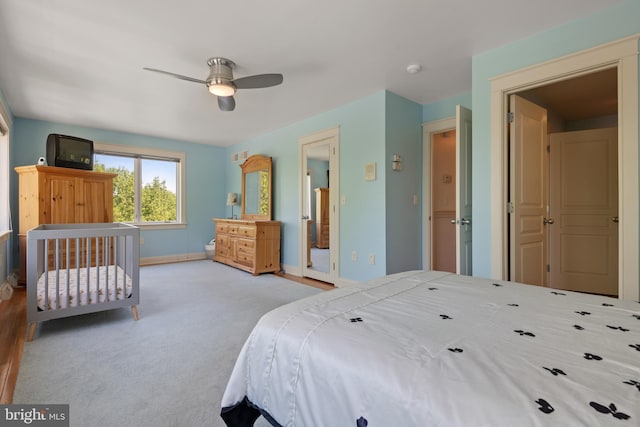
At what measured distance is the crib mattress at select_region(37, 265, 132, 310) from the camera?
2404 mm

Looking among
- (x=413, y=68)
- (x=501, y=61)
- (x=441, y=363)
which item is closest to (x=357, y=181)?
(x=413, y=68)

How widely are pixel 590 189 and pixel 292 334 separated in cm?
438

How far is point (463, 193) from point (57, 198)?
478 cm

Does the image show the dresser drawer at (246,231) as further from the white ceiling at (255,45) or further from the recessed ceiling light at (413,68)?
the recessed ceiling light at (413,68)

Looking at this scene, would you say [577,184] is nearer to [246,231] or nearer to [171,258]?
[246,231]

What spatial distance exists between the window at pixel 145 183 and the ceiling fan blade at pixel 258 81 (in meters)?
3.65

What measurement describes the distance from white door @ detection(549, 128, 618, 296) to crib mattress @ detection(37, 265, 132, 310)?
486 centimetres

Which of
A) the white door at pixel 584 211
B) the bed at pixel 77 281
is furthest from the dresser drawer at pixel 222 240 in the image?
the white door at pixel 584 211

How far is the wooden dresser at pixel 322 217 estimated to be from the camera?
4457mm

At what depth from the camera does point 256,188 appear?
5523 millimetres

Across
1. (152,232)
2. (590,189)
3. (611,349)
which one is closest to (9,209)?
(152,232)

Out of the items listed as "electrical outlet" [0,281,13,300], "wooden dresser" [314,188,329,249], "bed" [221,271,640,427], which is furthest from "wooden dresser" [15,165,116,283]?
"bed" [221,271,640,427]

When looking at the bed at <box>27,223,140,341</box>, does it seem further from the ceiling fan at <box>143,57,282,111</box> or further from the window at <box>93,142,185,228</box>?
the window at <box>93,142,185,228</box>

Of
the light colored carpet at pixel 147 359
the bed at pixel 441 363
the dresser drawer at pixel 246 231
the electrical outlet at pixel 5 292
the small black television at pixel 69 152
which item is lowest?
the light colored carpet at pixel 147 359
